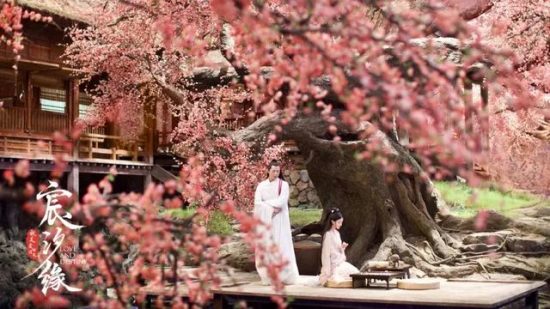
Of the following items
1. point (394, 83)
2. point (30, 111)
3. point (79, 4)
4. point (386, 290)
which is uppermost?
point (79, 4)

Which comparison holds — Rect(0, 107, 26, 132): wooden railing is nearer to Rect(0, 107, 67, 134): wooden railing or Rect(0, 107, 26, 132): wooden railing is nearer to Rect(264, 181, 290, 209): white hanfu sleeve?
Rect(0, 107, 67, 134): wooden railing

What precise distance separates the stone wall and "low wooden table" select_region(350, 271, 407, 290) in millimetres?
12617

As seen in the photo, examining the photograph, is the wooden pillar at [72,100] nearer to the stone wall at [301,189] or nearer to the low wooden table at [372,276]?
the stone wall at [301,189]

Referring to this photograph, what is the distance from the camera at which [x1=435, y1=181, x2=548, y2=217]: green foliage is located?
19.8 m

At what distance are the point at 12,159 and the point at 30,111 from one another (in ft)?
6.13

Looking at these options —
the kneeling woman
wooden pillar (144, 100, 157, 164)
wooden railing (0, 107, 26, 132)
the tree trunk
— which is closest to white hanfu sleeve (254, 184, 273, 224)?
the kneeling woman

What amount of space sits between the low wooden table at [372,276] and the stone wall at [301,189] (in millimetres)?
12617

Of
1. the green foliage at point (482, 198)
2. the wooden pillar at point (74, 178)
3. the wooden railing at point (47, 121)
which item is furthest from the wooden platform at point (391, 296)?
the wooden railing at point (47, 121)

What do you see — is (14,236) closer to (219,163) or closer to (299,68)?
(219,163)

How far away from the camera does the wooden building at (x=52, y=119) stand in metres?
18.9

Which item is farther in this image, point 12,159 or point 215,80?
point 12,159

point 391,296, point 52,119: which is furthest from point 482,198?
point 52,119

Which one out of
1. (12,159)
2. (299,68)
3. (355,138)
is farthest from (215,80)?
(299,68)

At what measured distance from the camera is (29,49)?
64.1 feet
